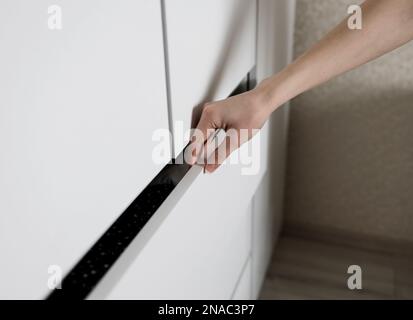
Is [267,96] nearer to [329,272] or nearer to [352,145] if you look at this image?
[352,145]

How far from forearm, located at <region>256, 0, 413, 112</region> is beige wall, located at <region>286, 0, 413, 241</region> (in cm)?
54

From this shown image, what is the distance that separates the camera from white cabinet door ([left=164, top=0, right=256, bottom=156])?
57cm

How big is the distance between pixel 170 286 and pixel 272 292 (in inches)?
32.6

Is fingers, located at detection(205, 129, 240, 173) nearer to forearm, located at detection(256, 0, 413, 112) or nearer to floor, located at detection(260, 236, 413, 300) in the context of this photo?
forearm, located at detection(256, 0, 413, 112)

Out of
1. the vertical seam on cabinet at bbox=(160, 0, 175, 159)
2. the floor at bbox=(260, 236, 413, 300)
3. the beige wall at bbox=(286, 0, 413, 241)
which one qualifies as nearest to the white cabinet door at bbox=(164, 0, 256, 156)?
the vertical seam on cabinet at bbox=(160, 0, 175, 159)

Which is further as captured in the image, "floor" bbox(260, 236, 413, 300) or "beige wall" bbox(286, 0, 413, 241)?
"floor" bbox(260, 236, 413, 300)

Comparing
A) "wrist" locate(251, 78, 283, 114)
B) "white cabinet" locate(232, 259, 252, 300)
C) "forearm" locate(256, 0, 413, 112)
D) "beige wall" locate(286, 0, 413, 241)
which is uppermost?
"forearm" locate(256, 0, 413, 112)

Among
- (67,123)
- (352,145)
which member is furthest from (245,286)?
(67,123)

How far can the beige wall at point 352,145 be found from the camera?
47.8 inches

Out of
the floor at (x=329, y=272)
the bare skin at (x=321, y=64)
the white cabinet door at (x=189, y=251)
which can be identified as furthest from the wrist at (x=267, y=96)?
the floor at (x=329, y=272)

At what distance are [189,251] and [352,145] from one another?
84 cm

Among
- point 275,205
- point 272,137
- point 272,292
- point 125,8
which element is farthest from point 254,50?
point 272,292

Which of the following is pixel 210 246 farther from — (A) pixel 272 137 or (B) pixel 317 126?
(B) pixel 317 126

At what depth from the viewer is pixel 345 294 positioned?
1323 millimetres
